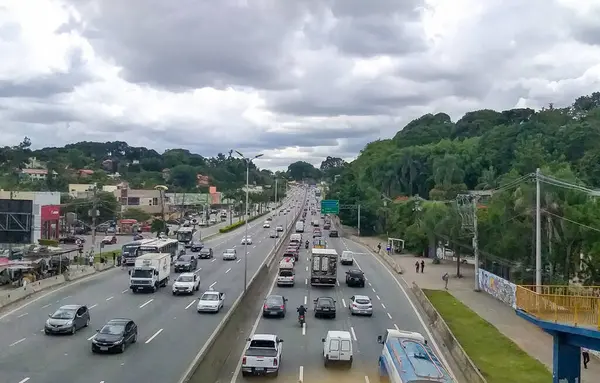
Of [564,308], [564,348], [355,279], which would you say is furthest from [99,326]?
[355,279]

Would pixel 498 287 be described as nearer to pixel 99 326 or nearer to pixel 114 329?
pixel 99 326

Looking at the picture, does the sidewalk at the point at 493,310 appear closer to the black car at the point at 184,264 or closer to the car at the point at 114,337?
the car at the point at 114,337

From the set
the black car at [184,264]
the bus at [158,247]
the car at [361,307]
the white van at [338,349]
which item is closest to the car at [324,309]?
the car at [361,307]

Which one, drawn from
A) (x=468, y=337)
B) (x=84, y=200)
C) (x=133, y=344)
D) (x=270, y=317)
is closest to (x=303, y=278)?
(x=270, y=317)

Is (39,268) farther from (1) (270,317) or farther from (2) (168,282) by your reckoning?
(1) (270,317)

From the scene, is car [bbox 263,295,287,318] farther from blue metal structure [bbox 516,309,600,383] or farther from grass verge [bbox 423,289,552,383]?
blue metal structure [bbox 516,309,600,383]

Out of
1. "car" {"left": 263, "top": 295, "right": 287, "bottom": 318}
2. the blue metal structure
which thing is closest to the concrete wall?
the blue metal structure
